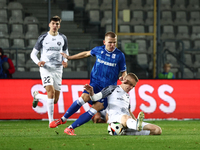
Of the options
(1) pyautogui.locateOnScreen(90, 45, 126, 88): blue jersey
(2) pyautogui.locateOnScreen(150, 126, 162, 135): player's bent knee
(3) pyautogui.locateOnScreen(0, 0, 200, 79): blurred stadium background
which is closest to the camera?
(2) pyautogui.locateOnScreen(150, 126, 162, 135): player's bent knee

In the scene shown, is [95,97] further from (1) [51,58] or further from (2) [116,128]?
(1) [51,58]

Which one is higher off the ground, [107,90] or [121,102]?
[107,90]

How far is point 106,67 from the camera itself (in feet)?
23.8

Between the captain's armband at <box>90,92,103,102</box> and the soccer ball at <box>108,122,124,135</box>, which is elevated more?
the captain's armband at <box>90,92,103,102</box>

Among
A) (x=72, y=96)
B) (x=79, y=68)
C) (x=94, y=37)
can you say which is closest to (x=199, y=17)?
(x=94, y=37)

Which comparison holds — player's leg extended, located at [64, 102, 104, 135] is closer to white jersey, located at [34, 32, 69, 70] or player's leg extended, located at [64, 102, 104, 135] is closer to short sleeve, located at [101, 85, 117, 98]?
short sleeve, located at [101, 85, 117, 98]

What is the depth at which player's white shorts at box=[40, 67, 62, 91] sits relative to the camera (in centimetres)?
858

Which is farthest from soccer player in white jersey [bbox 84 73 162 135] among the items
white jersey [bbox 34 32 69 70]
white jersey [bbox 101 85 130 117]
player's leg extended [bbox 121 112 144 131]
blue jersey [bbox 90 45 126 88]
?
white jersey [bbox 34 32 69 70]

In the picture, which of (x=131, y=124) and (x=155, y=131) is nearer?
(x=131, y=124)

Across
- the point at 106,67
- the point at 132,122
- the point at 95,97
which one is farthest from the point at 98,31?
the point at 132,122

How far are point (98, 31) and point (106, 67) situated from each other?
636 centimetres

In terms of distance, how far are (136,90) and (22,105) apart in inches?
113

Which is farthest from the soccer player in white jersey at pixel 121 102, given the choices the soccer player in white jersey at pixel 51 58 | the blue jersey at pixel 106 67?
the soccer player in white jersey at pixel 51 58

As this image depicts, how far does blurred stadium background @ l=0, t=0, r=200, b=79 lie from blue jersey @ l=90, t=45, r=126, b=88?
16.8 feet
